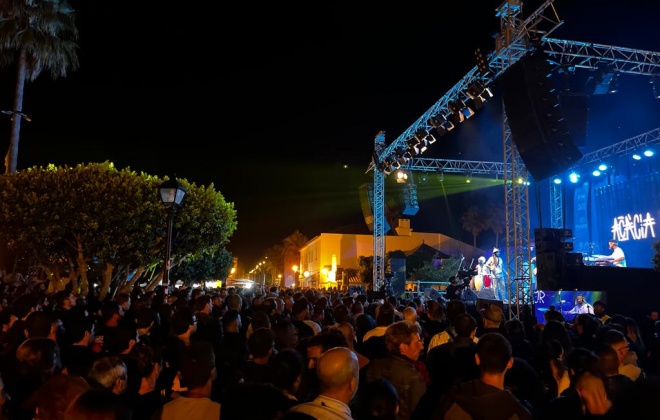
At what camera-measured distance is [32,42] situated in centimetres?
1919

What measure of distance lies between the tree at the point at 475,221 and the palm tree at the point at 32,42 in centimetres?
3470

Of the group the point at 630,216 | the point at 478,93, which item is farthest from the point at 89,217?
the point at 630,216

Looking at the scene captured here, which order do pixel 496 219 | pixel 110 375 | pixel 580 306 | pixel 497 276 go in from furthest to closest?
1. pixel 496 219
2. pixel 497 276
3. pixel 580 306
4. pixel 110 375

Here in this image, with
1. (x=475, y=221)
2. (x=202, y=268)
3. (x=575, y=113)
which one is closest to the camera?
(x=575, y=113)

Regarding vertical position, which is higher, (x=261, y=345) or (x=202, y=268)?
(x=202, y=268)

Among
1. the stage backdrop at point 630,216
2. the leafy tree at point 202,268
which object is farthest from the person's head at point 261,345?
the leafy tree at point 202,268

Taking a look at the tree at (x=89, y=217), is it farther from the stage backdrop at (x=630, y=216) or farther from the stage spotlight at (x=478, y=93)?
the stage backdrop at (x=630, y=216)

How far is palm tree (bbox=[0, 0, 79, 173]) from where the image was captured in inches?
738

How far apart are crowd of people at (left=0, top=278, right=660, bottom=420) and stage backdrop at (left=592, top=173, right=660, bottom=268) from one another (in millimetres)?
19524

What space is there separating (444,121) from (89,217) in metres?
11.8

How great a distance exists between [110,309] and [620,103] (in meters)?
23.4

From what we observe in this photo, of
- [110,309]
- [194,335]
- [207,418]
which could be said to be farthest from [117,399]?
[110,309]

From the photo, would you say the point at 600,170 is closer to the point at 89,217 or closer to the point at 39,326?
the point at 89,217

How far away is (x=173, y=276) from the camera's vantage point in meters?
31.8
